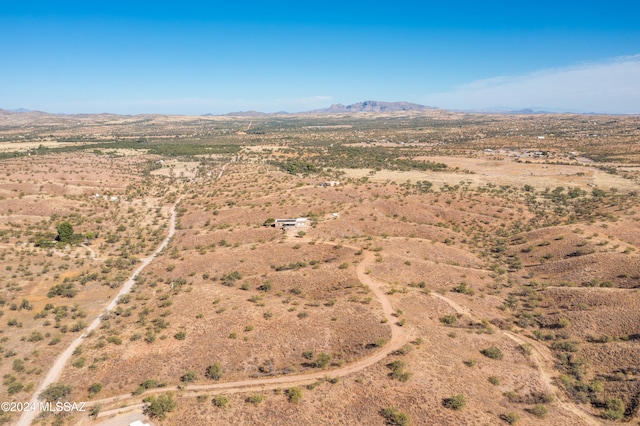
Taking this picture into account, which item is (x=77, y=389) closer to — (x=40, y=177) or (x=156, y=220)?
(x=156, y=220)

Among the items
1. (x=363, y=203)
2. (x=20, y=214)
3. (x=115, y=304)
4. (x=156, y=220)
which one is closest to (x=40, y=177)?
A: (x=20, y=214)

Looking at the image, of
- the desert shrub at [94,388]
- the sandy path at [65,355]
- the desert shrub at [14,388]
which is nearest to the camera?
the sandy path at [65,355]

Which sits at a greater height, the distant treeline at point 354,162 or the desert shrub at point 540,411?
the distant treeline at point 354,162

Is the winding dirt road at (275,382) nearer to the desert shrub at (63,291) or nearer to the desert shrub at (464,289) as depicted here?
the desert shrub at (464,289)

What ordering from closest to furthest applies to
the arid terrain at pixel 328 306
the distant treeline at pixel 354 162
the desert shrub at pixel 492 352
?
the arid terrain at pixel 328 306
the desert shrub at pixel 492 352
the distant treeline at pixel 354 162

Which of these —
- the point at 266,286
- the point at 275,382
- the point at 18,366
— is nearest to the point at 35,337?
the point at 18,366

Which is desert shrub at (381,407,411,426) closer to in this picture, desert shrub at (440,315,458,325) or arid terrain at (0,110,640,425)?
arid terrain at (0,110,640,425)

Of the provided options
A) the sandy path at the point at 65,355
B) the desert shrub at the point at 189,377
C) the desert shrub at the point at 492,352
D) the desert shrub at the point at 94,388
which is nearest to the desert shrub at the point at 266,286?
the desert shrub at the point at 189,377
